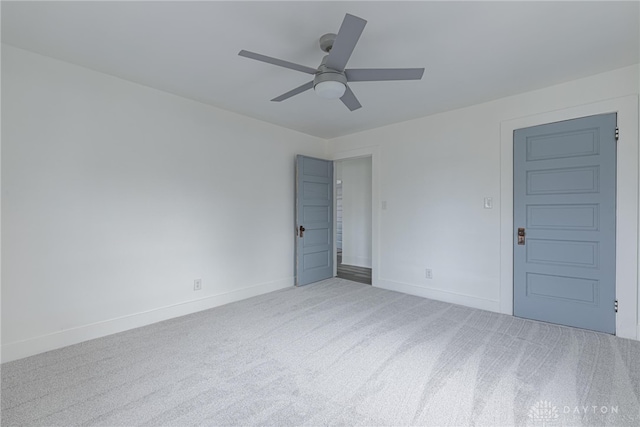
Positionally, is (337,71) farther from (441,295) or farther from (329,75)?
(441,295)

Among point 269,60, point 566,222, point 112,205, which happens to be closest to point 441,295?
point 566,222

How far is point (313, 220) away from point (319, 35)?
2975mm

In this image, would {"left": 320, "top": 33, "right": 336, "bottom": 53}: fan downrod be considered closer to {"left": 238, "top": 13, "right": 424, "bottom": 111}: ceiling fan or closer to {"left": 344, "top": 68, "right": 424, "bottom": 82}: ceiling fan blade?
{"left": 238, "top": 13, "right": 424, "bottom": 111}: ceiling fan

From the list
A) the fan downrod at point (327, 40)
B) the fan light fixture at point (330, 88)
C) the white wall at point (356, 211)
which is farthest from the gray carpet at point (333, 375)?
the white wall at point (356, 211)

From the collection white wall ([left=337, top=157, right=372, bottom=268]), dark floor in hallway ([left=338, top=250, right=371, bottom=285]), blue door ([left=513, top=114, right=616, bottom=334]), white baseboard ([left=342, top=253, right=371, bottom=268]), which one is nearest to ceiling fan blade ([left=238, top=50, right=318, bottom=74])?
blue door ([left=513, top=114, right=616, bottom=334])

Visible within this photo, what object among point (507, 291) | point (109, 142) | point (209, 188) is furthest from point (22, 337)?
point (507, 291)

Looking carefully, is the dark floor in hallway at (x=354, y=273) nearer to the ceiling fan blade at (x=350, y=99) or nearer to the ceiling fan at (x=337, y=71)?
the ceiling fan blade at (x=350, y=99)

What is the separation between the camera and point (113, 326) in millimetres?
2729

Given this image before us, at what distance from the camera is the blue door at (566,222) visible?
2686mm

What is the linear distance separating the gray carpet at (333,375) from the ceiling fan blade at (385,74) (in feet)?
6.96

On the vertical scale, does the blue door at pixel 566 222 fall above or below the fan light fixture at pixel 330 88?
below

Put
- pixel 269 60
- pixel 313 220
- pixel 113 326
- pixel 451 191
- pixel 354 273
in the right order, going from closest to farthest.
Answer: pixel 269 60 → pixel 113 326 → pixel 451 191 → pixel 313 220 → pixel 354 273

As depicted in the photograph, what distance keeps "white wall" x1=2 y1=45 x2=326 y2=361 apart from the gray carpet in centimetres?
39

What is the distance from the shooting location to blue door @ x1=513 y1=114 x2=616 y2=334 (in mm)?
2686
